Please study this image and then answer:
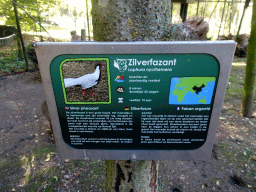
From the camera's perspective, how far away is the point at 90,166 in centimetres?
294

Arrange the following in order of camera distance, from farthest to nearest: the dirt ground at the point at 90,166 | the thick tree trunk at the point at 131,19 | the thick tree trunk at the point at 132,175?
the dirt ground at the point at 90,166, the thick tree trunk at the point at 132,175, the thick tree trunk at the point at 131,19

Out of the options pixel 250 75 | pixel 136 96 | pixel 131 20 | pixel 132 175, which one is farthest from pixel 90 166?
pixel 250 75

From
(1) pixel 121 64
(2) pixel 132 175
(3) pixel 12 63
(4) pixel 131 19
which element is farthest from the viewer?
(3) pixel 12 63

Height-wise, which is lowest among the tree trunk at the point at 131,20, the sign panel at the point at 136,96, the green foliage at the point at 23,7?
the sign panel at the point at 136,96

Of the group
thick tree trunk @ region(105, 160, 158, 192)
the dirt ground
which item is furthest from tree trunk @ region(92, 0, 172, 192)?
the dirt ground

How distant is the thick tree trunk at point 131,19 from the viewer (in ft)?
3.26

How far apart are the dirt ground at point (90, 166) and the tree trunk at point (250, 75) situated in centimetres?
25

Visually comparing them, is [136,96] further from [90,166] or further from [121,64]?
[90,166]

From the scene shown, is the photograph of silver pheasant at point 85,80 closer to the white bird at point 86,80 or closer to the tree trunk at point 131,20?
the white bird at point 86,80

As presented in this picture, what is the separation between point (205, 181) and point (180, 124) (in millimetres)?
2075

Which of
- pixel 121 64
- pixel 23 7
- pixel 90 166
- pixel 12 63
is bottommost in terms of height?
pixel 90 166

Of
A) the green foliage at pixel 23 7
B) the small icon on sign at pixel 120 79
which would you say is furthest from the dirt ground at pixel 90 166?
the green foliage at pixel 23 7

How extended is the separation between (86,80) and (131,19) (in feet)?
1.32

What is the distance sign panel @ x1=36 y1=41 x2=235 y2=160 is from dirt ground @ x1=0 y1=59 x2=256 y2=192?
1.76m
